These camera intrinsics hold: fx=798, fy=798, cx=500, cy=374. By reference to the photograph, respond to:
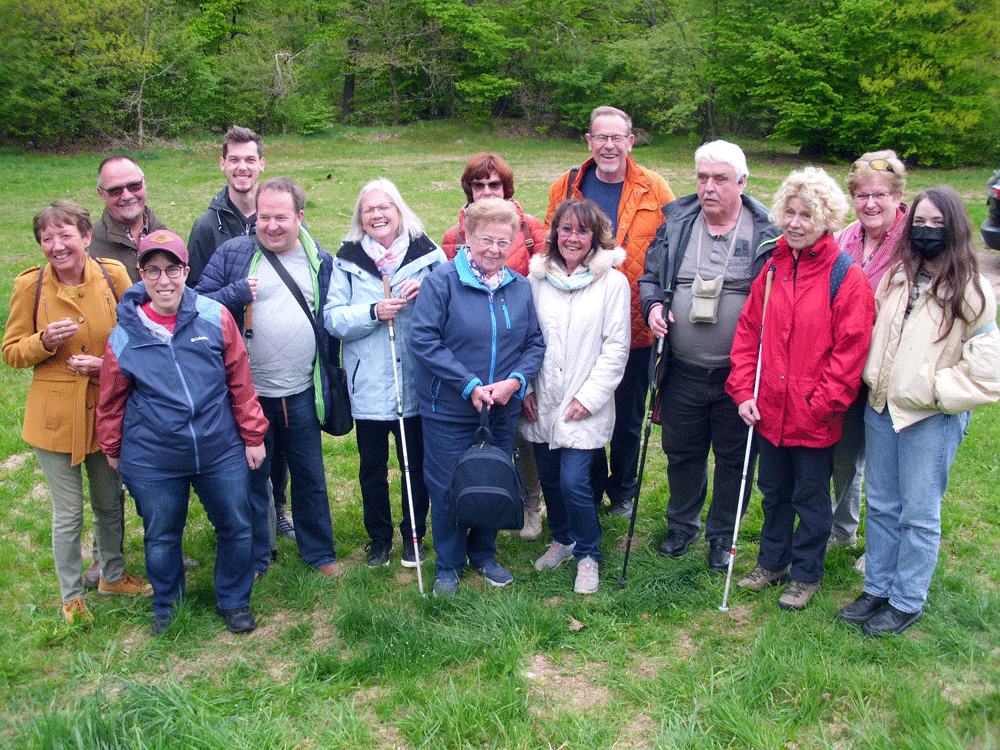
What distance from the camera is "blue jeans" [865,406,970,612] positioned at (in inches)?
153

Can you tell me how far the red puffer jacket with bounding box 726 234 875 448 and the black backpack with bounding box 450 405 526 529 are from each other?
1.37 meters

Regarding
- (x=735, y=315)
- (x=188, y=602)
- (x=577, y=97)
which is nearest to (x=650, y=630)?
(x=735, y=315)

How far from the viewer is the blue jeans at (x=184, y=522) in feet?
13.5

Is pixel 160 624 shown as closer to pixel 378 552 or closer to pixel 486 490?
pixel 378 552

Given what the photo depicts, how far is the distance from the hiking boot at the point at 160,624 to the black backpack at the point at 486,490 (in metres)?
1.65

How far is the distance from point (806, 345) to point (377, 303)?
7.66 ft

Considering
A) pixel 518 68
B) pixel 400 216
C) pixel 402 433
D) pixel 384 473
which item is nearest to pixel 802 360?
pixel 402 433

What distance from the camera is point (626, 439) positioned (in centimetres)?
561

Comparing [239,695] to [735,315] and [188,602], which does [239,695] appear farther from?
[735,315]

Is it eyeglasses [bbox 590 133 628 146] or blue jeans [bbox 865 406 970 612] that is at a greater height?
eyeglasses [bbox 590 133 628 146]

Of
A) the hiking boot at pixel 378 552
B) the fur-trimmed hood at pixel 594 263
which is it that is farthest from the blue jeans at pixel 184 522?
the fur-trimmed hood at pixel 594 263

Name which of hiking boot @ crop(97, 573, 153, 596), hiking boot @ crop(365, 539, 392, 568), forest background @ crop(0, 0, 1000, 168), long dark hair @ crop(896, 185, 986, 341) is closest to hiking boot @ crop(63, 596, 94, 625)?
hiking boot @ crop(97, 573, 153, 596)

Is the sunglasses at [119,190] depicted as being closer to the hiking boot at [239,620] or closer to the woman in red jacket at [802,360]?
the hiking boot at [239,620]

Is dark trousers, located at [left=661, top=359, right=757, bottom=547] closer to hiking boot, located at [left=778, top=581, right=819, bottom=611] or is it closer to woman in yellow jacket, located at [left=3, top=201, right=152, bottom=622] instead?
hiking boot, located at [left=778, top=581, right=819, bottom=611]
